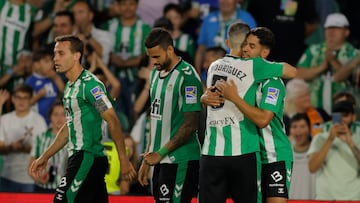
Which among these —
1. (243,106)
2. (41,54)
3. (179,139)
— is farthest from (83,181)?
(41,54)

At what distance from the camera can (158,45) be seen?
342 inches

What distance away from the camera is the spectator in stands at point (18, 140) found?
12.5 metres

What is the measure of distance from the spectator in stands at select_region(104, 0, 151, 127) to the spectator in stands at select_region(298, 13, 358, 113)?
6.90ft

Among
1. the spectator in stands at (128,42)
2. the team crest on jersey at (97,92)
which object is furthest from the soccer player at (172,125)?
the spectator in stands at (128,42)

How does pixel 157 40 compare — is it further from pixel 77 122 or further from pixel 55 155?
pixel 55 155

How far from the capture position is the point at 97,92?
Result: 8672 mm

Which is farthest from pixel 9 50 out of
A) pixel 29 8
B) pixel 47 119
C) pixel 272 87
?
pixel 272 87

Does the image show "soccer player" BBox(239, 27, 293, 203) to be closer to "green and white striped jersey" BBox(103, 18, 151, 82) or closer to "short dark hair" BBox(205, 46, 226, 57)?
"short dark hair" BBox(205, 46, 226, 57)

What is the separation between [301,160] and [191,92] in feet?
11.5

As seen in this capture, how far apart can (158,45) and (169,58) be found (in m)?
0.15

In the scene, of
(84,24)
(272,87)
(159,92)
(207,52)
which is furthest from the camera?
(84,24)

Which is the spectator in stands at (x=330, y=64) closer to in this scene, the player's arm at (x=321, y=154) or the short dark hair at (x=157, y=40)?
the player's arm at (x=321, y=154)

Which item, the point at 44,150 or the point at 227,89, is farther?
the point at 44,150

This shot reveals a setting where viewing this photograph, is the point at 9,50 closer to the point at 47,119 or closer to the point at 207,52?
the point at 47,119
